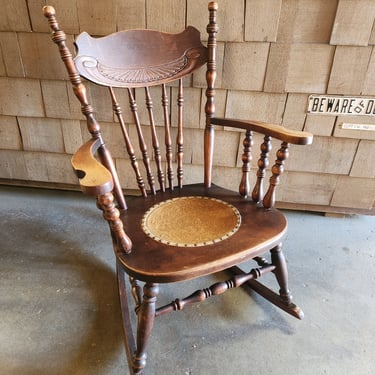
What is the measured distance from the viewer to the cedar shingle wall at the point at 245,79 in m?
1.17

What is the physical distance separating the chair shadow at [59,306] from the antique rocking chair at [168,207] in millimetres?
105

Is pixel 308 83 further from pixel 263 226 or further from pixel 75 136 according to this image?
pixel 75 136

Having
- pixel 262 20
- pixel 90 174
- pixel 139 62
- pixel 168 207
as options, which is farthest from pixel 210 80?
pixel 90 174

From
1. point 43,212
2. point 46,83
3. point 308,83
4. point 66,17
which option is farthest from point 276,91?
point 43,212

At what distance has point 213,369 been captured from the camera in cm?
92

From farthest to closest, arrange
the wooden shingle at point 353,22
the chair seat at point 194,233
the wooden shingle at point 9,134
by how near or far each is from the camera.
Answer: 1. the wooden shingle at point 9,134
2. the wooden shingle at point 353,22
3. the chair seat at point 194,233

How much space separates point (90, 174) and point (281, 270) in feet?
2.43

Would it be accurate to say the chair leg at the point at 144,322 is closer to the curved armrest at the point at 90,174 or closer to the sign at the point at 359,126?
the curved armrest at the point at 90,174

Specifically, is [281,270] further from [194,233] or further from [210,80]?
[210,80]

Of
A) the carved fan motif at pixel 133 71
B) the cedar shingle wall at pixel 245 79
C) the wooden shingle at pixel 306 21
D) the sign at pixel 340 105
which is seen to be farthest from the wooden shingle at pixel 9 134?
the sign at pixel 340 105

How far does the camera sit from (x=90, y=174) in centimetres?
64

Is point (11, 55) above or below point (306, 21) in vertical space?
below

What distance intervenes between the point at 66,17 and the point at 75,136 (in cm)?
54

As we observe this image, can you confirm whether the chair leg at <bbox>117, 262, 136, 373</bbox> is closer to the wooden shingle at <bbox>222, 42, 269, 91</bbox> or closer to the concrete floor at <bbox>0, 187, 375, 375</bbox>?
the concrete floor at <bbox>0, 187, 375, 375</bbox>
